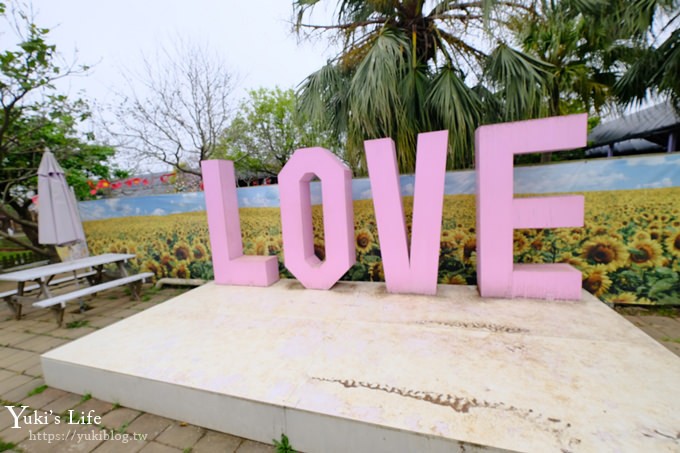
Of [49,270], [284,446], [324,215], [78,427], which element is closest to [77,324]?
[49,270]

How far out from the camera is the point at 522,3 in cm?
371

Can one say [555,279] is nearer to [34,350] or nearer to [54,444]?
[54,444]

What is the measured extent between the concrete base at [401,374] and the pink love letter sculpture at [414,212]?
38 cm

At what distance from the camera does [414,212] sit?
3.43m

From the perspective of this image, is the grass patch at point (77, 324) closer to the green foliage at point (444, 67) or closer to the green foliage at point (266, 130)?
the green foliage at point (444, 67)

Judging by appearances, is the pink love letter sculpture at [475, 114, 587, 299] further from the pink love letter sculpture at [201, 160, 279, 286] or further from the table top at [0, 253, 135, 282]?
the table top at [0, 253, 135, 282]

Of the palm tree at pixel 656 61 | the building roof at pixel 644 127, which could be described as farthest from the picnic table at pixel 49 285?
the building roof at pixel 644 127

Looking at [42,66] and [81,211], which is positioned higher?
[42,66]

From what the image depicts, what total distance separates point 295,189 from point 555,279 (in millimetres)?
3193

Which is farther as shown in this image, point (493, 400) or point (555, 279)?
point (555, 279)

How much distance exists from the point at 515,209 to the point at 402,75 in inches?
101

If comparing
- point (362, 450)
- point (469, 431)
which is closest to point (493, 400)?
point (469, 431)

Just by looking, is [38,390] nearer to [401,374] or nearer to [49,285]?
[49,285]

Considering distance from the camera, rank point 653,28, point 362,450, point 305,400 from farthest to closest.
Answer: point 653,28
point 305,400
point 362,450
